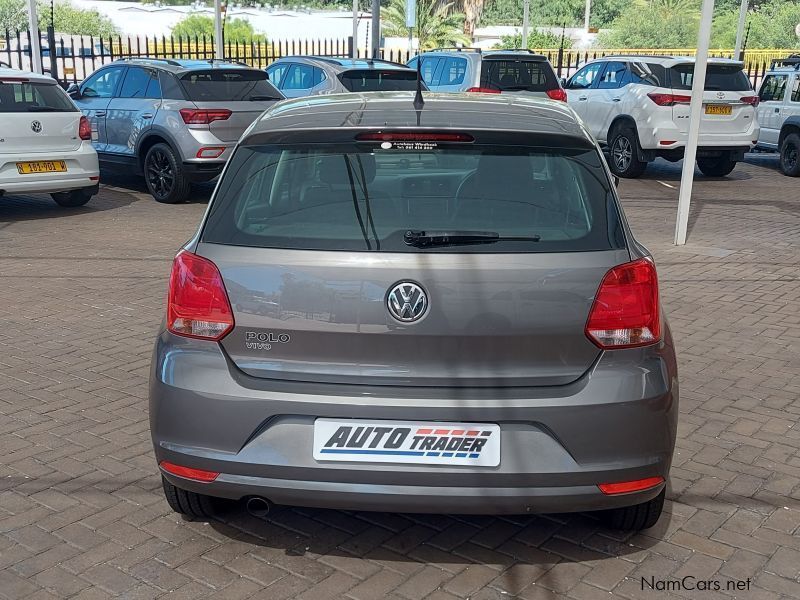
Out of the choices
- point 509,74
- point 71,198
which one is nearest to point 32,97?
point 71,198

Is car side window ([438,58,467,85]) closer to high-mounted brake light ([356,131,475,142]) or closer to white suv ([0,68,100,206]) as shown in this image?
white suv ([0,68,100,206])

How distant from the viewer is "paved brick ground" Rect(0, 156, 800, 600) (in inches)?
136

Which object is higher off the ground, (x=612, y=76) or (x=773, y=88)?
(x=612, y=76)

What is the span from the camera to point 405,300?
125 inches

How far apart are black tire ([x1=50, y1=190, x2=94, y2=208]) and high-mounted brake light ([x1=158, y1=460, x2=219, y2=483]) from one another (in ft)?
30.2

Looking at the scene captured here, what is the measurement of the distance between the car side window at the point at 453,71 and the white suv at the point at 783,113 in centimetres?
508

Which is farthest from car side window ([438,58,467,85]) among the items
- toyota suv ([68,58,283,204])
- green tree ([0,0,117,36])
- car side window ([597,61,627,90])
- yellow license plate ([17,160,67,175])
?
green tree ([0,0,117,36])

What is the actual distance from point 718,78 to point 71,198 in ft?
31.9

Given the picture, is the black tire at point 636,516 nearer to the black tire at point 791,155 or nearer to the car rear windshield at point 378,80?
the car rear windshield at point 378,80

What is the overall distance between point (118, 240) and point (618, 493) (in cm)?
775

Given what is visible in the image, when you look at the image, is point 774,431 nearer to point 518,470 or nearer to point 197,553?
point 518,470

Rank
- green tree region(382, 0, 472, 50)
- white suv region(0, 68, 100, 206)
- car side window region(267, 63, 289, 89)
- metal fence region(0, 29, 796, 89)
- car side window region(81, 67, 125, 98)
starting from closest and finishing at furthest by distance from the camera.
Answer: white suv region(0, 68, 100, 206), car side window region(81, 67, 125, 98), car side window region(267, 63, 289, 89), metal fence region(0, 29, 796, 89), green tree region(382, 0, 472, 50)

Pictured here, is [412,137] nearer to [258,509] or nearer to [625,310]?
[625,310]

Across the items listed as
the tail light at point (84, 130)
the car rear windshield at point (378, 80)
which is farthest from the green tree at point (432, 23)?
the tail light at point (84, 130)
